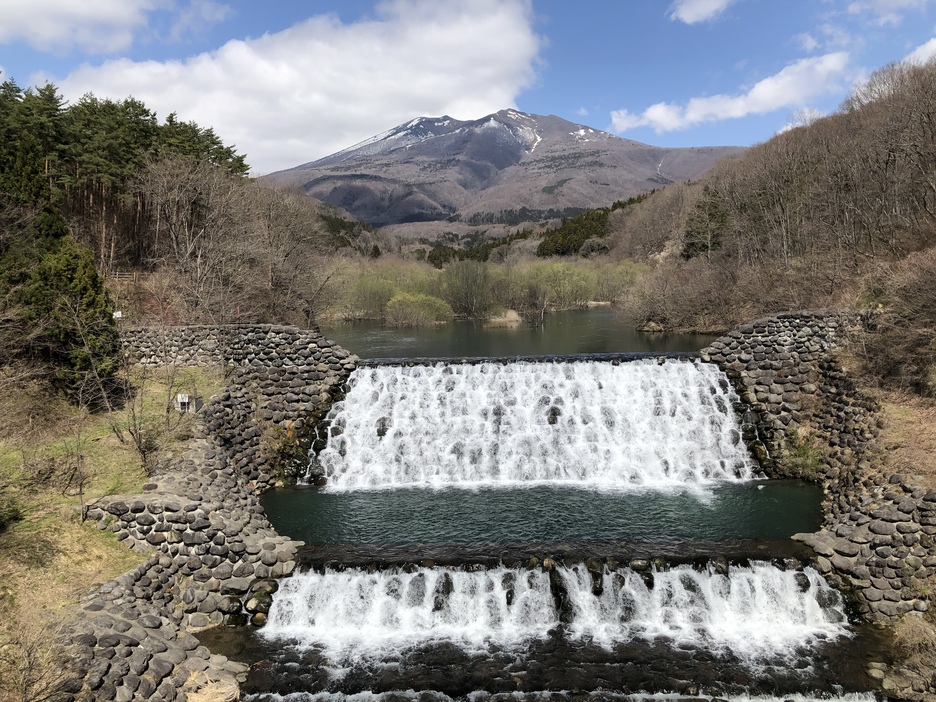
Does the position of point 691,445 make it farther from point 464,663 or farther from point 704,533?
point 464,663

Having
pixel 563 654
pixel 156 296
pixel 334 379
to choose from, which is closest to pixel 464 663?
pixel 563 654

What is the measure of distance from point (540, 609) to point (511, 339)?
98.3 feet

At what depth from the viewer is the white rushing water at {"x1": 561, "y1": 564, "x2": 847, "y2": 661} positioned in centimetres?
983

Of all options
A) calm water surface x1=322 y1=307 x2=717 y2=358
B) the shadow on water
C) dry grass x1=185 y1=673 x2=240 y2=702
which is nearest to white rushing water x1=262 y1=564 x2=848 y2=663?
the shadow on water

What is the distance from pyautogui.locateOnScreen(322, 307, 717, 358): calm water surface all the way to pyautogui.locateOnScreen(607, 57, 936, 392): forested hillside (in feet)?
14.6

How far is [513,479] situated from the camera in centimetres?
1677

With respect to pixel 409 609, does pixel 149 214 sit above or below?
above

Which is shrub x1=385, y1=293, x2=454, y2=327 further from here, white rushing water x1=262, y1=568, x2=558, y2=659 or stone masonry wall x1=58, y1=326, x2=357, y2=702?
white rushing water x1=262, y1=568, x2=558, y2=659

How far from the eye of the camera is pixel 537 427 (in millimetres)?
18000

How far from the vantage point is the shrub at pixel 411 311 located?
5294cm

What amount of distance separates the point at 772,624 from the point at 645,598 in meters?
2.29

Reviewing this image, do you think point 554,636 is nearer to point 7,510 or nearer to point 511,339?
point 7,510

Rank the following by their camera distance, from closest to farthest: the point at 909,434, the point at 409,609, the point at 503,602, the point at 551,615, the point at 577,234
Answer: the point at 551,615, the point at 503,602, the point at 409,609, the point at 909,434, the point at 577,234

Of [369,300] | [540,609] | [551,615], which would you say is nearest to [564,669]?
[551,615]
